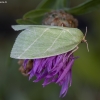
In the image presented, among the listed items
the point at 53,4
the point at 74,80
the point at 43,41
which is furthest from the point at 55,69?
the point at 74,80

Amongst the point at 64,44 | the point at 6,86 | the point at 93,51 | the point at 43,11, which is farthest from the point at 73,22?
the point at 6,86

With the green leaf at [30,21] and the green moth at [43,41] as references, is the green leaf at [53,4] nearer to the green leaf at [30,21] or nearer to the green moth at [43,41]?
the green leaf at [30,21]

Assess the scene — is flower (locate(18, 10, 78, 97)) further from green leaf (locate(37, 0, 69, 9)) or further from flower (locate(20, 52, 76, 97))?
green leaf (locate(37, 0, 69, 9))

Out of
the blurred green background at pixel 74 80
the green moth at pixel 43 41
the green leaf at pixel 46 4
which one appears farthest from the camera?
the blurred green background at pixel 74 80

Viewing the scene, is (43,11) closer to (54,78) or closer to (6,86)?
(54,78)

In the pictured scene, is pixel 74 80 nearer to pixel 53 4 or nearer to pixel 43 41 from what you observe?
pixel 53 4

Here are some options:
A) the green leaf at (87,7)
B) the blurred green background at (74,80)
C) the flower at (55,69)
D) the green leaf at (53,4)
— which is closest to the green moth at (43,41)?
the flower at (55,69)
